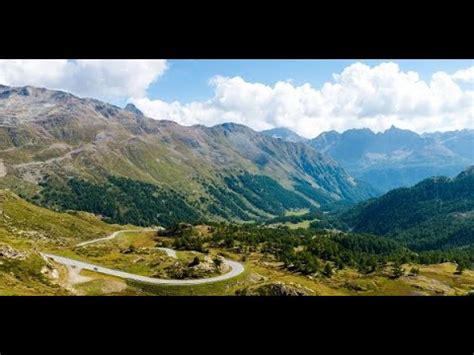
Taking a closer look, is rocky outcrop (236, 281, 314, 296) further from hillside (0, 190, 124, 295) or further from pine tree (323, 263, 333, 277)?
hillside (0, 190, 124, 295)

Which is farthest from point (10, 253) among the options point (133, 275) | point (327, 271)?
point (327, 271)

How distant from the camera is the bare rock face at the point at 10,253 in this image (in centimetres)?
7766

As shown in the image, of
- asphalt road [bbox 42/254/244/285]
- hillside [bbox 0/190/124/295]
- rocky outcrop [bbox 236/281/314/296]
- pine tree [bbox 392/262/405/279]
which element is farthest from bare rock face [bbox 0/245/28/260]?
pine tree [bbox 392/262/405/279]

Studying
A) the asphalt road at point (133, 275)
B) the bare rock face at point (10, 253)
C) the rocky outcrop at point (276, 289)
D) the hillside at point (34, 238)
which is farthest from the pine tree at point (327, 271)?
the bare rock face at point (10, 253)

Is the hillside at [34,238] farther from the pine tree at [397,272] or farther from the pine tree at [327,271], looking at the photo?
the pine tree at [397,272]

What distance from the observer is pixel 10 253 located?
7850 centimetres

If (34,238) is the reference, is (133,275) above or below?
below

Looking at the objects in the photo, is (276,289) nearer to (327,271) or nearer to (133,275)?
(133,275)

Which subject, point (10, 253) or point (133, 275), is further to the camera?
point (133, 275)

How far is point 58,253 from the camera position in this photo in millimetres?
103000

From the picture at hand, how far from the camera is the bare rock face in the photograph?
77662mm

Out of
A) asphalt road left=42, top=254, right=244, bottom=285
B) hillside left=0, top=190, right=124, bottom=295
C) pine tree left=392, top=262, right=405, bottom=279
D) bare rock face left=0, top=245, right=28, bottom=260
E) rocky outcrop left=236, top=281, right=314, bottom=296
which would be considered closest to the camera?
hillside left=0, top=190, right=124, bottom=295
